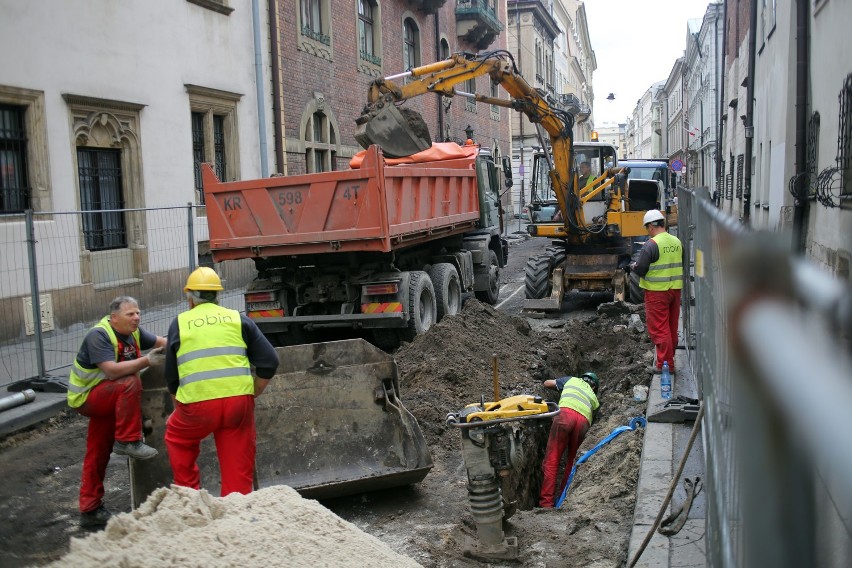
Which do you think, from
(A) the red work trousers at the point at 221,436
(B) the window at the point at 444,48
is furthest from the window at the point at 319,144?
(A) the red work trousers at the point at 221,436

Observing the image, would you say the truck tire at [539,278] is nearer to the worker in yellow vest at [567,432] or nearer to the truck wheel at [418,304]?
Result: the truck wheel at [418,304]

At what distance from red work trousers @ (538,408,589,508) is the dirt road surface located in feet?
0.51

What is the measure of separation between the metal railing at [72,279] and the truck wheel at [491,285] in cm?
430

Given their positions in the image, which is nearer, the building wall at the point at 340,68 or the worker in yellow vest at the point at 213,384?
the worker in yellow vest at the point at 213,384

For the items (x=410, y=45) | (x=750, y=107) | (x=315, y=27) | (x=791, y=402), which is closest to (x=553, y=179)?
(x=315, y=27)

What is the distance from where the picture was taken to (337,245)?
949 centimetres

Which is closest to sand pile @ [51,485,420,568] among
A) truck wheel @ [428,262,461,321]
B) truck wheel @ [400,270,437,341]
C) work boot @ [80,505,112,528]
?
work boot @ [80,505,112,528]

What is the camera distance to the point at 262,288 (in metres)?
10.3

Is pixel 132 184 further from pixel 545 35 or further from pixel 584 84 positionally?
pixel 584 84

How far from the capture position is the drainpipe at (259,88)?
652 inches

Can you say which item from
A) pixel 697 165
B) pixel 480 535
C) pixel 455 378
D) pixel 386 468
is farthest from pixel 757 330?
pixel 697 165

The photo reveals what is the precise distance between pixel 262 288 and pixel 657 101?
9754 cm

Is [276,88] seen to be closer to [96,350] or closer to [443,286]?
[443,286]

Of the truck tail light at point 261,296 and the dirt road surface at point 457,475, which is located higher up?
the truck tail light at point 261,296
